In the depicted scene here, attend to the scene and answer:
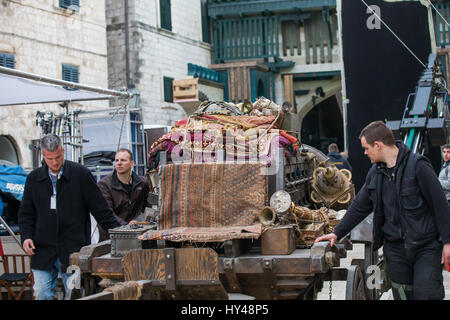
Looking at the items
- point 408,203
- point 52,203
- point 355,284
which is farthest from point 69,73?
point 408,203

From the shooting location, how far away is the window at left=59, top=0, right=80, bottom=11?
20344mm

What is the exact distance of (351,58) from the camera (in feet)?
48.7

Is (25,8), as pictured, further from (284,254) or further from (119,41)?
(284,254)

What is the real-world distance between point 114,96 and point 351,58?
619 cm

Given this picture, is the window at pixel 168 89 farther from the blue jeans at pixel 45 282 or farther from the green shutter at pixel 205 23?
the blue jeans at pixel 45 282

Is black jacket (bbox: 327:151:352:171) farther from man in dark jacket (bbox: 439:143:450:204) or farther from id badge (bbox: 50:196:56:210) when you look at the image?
id badge (bbox: 50:196:56:210)

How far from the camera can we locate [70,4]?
67.8 feet

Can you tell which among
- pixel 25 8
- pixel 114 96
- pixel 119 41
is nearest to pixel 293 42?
pixel 119 41

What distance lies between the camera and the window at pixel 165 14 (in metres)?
24.9

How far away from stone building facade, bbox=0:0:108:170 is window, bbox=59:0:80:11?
52 millimetres

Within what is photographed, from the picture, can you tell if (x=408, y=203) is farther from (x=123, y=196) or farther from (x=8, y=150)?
(x=8, y=150)

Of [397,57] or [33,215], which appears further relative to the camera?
[397,57]

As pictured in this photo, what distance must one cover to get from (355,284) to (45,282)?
262 cm

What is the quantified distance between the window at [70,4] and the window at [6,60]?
286cm
